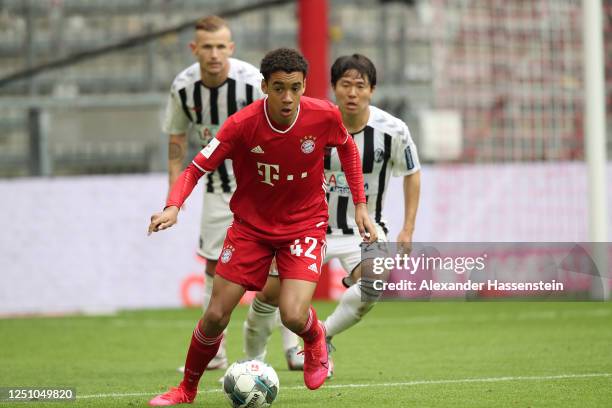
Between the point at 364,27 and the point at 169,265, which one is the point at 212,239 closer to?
the point at 169,265

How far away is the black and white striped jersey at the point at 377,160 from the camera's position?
22.7 ft

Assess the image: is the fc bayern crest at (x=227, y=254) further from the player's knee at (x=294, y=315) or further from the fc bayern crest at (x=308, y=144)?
the fc bayern crest at (x=308, y=144)

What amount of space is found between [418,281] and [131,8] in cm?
987

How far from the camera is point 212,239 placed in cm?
754

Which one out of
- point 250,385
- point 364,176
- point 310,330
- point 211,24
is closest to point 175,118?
point 211,24

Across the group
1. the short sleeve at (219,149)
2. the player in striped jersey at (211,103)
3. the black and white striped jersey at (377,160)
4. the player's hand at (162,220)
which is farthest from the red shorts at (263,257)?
the player in striped jersey at (211,103)

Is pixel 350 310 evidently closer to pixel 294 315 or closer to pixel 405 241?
pixel 405 241

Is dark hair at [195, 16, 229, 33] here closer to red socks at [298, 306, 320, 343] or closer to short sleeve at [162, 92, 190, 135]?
short sleeve at [162, 92, 190, 135]

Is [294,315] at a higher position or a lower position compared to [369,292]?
higher

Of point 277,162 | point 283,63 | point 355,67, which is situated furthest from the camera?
point 355,67

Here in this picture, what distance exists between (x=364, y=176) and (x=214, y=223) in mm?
1147

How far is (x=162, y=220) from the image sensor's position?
16.7 ft

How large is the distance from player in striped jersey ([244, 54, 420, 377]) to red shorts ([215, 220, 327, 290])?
3.12ft

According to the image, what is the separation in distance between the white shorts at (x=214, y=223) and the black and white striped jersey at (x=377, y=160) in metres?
0.82
